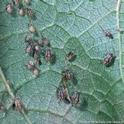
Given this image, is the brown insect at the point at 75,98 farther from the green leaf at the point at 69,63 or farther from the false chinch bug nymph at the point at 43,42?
the false chinch bug nymph at the point at 43,42

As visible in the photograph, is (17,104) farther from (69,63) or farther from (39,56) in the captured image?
(69,63)

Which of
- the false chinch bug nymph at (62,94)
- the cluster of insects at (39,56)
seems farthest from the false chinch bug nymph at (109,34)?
the false chinch bug nymph at (62,94)

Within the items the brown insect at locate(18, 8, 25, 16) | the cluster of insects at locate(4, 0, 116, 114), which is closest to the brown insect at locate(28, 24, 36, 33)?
the cluster of insects at locate(4, 0, 116, 114)

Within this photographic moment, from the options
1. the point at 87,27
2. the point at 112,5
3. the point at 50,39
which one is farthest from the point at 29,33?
the point at 112,5

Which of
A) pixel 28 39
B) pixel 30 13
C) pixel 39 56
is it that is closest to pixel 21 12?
pixel 30 13

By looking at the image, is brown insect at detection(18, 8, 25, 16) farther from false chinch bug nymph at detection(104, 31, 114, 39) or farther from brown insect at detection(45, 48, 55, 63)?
false chinch bug nymph at detection(104, 31, 114, 39)
